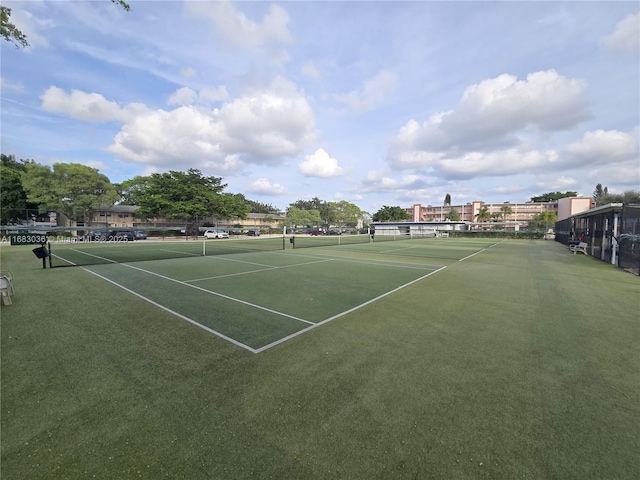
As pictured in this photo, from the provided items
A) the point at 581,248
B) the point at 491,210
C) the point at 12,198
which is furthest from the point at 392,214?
the point at 12,198

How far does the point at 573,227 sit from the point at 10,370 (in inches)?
1585

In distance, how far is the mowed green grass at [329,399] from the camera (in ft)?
7.52

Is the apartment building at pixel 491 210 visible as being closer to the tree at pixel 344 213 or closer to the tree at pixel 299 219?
the tree at pixel 344 213

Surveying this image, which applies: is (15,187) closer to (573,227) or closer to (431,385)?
(431,385)

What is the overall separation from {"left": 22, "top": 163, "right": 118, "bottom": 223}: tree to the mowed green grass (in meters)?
46.4

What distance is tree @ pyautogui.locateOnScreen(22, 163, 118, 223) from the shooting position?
3894 centimetres

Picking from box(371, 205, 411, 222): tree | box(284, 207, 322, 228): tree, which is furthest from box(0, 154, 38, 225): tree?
box(371, 205, 411, 222): tree

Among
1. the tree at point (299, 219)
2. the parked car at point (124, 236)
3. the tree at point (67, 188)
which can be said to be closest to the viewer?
the parked car at point (124, 236)

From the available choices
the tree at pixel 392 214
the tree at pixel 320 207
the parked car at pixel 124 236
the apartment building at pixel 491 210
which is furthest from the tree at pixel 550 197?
the parked car at pixel 124 236

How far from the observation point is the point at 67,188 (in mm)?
40219

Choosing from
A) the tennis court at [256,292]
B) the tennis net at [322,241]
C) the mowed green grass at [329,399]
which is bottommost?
the mowed green grass at [329,399]

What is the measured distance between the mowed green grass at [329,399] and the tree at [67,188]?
4637cm

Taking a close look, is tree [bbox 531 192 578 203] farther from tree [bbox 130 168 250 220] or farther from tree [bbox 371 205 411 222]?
tree [bbox 130 168 250 220]

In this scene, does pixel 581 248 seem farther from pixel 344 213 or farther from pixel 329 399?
pixel 344 213
